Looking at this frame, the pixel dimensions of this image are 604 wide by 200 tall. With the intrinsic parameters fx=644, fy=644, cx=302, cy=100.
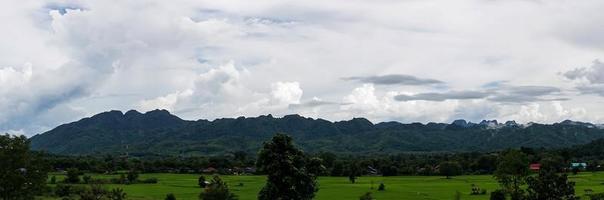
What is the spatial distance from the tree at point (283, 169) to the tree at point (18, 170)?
90.8ft

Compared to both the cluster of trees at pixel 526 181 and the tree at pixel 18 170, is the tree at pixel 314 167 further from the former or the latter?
the tree at pixel 18 170

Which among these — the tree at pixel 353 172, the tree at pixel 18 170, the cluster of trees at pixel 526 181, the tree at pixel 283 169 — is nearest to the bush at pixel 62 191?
the tree at pixel 18 170

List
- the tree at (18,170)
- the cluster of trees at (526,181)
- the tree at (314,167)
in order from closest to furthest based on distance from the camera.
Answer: the cluster of trees at (526,181), the tree at (314,167), the tree at (18,170)

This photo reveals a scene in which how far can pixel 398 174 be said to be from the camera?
16825 cm

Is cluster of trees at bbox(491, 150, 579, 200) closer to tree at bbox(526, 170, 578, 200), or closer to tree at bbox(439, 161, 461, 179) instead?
tree at bbox(526, 170, 578, 200)

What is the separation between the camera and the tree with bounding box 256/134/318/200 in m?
46.1

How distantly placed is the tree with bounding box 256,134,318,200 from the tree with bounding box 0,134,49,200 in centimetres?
2768

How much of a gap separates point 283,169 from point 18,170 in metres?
30.0

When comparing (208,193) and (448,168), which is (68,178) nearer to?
(208,193)

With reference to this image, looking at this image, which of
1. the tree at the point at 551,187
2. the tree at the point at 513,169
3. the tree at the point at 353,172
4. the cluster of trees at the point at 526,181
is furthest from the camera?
the tree at the point at 353,172

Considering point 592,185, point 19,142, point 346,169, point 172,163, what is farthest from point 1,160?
point 172,163

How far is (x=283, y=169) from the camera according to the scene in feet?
152

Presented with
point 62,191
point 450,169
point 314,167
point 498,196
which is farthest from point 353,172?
point 314,167

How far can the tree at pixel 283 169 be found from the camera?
151 feet
